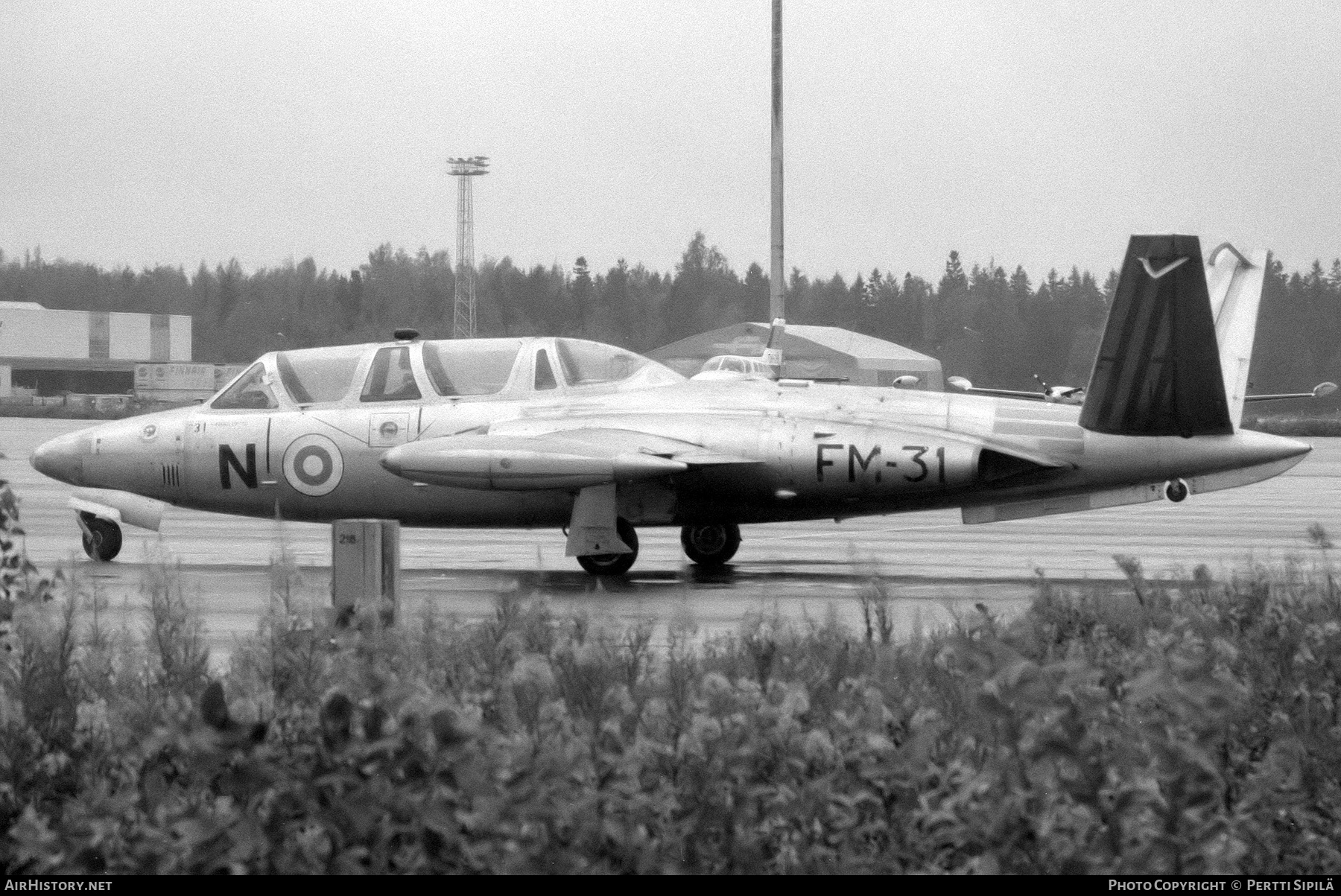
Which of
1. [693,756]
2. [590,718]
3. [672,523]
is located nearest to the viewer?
[693,756]

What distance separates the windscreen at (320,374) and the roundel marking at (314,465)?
557mm

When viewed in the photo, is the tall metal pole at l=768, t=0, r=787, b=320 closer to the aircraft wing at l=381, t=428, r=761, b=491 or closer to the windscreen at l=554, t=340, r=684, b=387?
the windscreen at l=554, t=340, r=684, b=387

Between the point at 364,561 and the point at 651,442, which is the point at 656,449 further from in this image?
the point at 364,561

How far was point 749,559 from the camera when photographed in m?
18.3

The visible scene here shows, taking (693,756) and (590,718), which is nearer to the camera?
(693,756)

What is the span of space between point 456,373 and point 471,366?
16cm

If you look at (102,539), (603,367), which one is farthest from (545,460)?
(102,539)

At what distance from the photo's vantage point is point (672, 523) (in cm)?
1572

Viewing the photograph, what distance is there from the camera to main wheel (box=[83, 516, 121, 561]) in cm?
1711

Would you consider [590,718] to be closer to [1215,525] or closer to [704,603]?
[704,603]

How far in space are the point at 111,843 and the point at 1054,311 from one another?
58599 millimetres

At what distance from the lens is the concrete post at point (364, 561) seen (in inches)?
328

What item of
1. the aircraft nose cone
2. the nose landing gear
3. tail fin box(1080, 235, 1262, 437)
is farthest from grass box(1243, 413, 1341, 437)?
the aircraft nose cone

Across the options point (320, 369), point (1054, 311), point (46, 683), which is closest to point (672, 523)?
point (320, 369)
